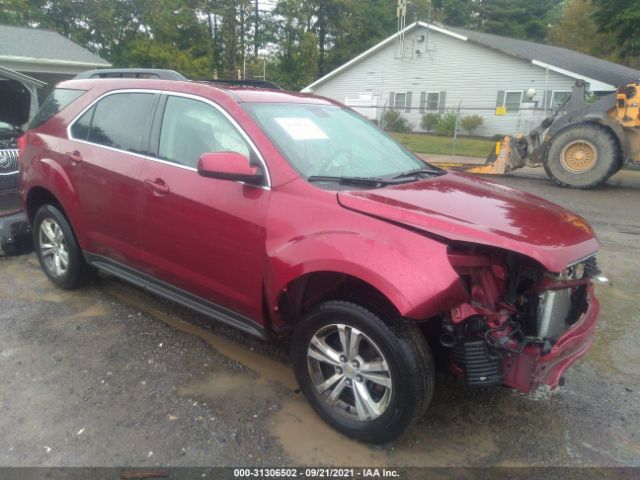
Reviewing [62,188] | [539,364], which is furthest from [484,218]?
[62,188]

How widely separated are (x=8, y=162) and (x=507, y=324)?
5.33 metres

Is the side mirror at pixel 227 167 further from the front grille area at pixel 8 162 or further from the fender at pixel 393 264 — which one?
the front grille area at pixel 8 162

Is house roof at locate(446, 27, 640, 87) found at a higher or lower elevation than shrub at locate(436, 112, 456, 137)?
higher

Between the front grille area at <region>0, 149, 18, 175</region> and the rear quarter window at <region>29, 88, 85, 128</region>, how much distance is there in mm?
1048

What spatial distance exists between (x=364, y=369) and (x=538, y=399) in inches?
50.1

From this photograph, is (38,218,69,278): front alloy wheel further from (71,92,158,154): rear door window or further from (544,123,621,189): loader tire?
(544,123,621,189): loader tire

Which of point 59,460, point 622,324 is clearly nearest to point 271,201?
point 59,460

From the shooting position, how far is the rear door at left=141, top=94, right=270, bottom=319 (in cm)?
296

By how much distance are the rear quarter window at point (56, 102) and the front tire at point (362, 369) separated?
9.97ft

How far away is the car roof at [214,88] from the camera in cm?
335

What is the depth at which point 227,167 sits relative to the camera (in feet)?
9.29

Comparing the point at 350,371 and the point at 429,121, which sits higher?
the point at 429,121

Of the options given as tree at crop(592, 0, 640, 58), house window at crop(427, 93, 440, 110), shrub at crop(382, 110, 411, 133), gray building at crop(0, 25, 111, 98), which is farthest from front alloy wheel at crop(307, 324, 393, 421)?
house window at crop(427, 93, 440, 110)

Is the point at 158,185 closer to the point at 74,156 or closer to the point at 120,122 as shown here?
the point at 120,122
